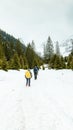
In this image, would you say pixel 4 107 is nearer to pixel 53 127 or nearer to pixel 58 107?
pixel 58 107

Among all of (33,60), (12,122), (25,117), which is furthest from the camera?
(33,60)

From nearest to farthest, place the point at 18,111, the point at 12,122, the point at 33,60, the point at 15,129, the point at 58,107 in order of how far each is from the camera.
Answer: the point at 15,129 → the point at 12,122 → the point at 18,111 → the point at 58,107 → the point at 33,60

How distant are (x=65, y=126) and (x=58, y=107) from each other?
9.87 ft

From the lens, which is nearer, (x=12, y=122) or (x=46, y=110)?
(x=12, y=122)

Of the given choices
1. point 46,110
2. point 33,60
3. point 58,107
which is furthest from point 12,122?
point 33,60

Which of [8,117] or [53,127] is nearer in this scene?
[53,127]

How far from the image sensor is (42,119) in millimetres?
8094

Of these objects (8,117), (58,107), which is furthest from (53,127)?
(58,107)

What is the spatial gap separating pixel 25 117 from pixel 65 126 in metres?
1.79

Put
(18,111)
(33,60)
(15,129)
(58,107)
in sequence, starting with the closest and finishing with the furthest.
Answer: (15,129) → (18,111) → (58,107) → (33,60)

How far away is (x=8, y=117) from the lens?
8547 millimetres

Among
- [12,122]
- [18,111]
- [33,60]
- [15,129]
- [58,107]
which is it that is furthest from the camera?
[33,60]

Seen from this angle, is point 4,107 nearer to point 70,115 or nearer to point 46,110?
point 46,110

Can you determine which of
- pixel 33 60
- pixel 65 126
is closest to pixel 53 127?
pixel 65 126
